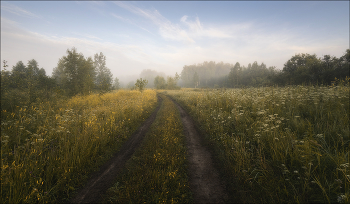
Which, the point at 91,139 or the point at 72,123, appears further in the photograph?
the point at 72,123

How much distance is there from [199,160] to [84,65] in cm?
2294

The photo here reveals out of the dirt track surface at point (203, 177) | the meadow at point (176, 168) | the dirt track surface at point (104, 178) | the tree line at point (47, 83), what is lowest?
the dirt track surface at point (203, 177)

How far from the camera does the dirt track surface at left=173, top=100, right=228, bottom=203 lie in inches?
125

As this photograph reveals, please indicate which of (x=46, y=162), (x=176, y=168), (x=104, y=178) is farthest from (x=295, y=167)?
(x=46, y=162)

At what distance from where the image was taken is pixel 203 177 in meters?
3.88

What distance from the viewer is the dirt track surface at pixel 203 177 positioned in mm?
3169

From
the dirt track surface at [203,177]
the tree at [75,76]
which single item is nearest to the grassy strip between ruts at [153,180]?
the dirt track surface at [203,177]

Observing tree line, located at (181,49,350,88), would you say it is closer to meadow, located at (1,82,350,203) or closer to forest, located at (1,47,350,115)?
forest, located at (1,47,350,115)

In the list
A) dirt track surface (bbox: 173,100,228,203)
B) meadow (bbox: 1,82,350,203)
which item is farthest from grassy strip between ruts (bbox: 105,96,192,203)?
dirt track surface (bbox: 173,100,228,203)

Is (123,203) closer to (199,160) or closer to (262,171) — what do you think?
(199,160)

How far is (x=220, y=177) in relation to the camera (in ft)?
12.7

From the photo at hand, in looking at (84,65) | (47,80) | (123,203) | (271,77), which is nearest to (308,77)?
(271,77)

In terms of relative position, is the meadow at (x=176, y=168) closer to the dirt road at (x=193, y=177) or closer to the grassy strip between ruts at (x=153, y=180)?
the grassy strip between ruts at (x=153, y=180)

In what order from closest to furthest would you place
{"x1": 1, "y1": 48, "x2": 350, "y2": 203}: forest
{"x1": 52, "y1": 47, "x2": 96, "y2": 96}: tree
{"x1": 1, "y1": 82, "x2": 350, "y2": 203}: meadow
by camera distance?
{"x1": 1, "y1": 82, "x2": 350, "y2": 203}: meadow → {"x1": 1, "y1": 48, "x2": 350, "y2": 203}: forest → {"x1": 52, "y1": 47, "x2": 96, "y2": 96}: tree
